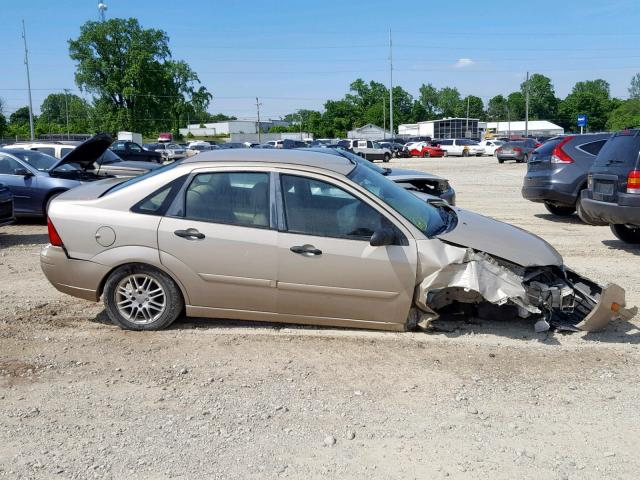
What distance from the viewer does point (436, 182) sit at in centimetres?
1077

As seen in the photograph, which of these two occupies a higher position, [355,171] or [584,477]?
[355,171]

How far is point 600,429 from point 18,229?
35.3ft

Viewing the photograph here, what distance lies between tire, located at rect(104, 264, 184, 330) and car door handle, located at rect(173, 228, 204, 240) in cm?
38

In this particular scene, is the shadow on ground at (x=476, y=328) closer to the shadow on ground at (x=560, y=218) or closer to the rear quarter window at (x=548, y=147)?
the shadow on ground at (x=560, y=218)

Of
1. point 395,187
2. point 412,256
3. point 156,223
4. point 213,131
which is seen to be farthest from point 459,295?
point 213,131

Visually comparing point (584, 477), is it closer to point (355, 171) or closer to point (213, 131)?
point (355, 171)

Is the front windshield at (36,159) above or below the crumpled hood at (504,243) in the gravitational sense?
above

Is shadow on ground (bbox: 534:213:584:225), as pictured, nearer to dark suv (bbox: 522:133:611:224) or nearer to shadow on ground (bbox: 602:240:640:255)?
dark suv (bbox: 522:133:611:224)

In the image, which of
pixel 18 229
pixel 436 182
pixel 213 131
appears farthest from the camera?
pixel 213 131

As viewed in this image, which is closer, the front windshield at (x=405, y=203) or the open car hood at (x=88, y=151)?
the front windshield at (x=405, y=203)

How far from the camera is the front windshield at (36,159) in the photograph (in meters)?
12.6

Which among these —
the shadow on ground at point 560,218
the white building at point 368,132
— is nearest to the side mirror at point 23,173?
the shadow on ground at point 560,218

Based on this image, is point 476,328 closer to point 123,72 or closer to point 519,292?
point 519,292

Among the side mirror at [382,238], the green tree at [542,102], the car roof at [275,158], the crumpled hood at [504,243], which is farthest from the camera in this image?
the green tree at [542,102]
